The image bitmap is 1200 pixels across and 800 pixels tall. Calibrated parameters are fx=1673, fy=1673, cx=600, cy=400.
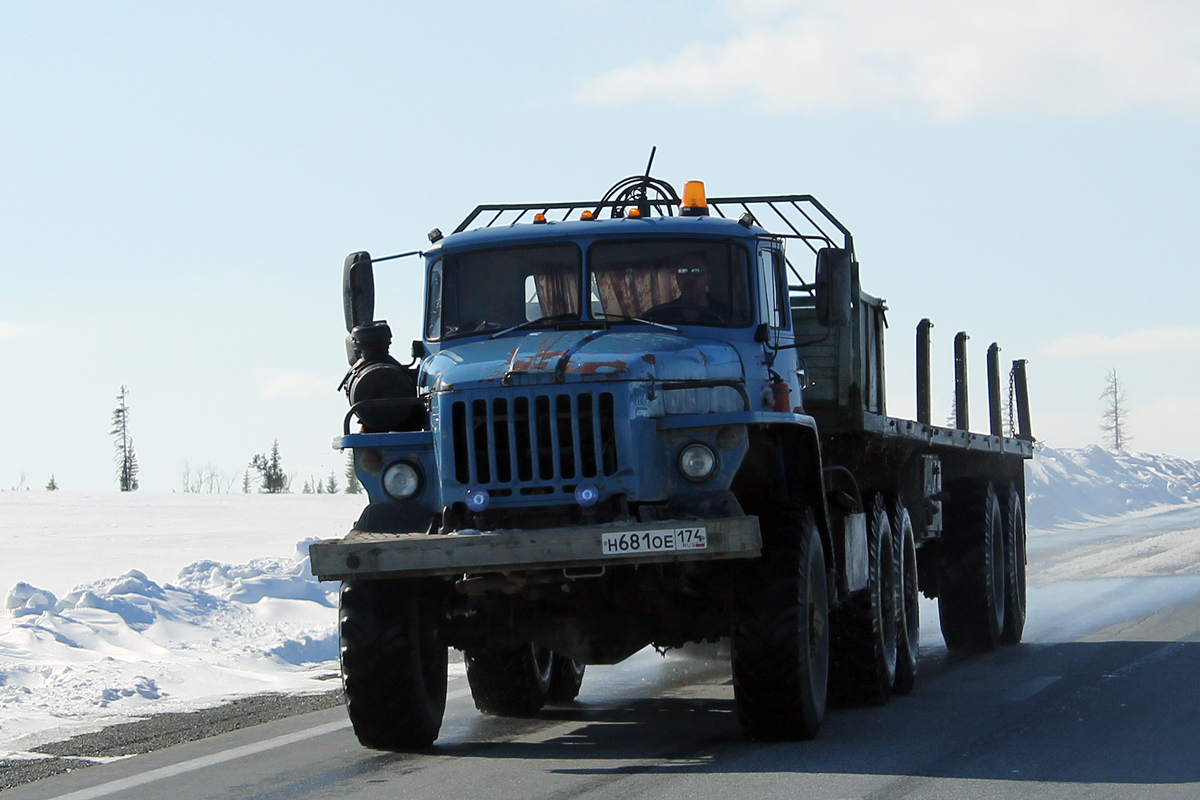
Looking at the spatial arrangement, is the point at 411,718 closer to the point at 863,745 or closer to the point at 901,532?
the point at 863,745

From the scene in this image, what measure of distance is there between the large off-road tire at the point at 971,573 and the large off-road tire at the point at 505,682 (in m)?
5.14

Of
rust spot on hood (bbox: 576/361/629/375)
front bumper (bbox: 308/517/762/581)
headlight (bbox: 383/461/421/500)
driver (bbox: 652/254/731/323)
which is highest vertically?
driver (bbox: 652/254/731/323)

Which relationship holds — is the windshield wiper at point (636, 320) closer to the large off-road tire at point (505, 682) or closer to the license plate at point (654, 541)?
the license plate at point (654, 541)

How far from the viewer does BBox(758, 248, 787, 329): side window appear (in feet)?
30.7

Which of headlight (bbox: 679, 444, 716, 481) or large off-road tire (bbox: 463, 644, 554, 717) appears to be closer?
headlight (bbox: 679, 444, 716, 481)

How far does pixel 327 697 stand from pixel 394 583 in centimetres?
262

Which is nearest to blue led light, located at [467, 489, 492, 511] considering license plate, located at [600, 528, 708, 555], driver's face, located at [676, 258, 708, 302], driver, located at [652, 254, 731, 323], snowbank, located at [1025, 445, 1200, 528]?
license plate, located at [600, 528, 708, 555]


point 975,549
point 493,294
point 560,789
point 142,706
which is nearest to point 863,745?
point 560,789

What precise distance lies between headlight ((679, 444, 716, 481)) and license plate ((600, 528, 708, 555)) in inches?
19.1

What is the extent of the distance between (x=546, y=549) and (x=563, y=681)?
345cm

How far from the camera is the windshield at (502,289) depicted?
9.16 metres

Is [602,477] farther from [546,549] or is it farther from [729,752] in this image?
[729,752]

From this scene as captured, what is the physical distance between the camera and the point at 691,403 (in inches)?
328

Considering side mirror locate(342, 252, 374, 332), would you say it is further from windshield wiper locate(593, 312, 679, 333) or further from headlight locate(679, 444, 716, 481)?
headlight locate(679, 444, 716, 481)
